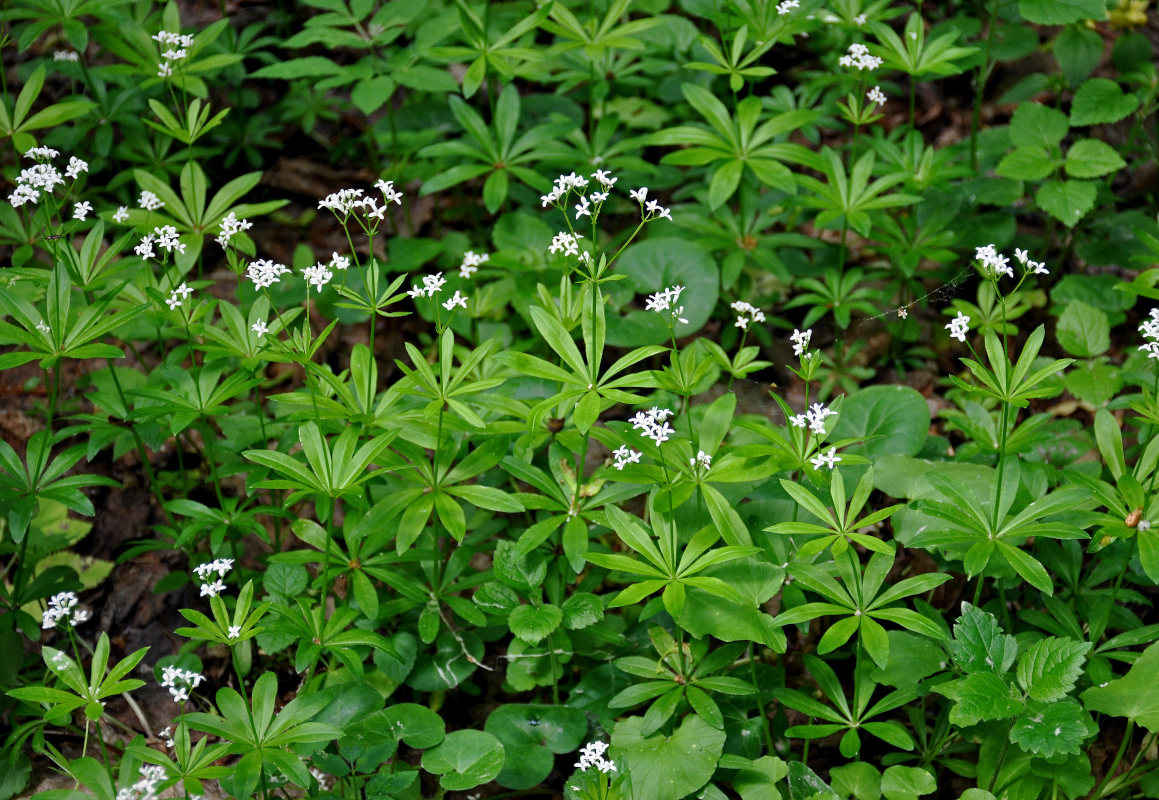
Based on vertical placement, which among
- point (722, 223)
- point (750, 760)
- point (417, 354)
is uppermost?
point (417, 354)

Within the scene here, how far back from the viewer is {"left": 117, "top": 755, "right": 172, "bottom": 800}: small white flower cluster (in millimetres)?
Answer: 2232

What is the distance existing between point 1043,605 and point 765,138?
2097 millimetres

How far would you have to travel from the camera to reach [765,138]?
3994 mm

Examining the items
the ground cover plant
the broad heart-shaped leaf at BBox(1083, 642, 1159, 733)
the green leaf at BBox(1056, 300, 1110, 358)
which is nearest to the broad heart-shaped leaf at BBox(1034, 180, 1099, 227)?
the ground cover plant

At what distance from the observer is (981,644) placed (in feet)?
8.87

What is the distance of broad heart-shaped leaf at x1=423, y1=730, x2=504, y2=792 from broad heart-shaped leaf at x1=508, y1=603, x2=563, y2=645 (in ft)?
1.05

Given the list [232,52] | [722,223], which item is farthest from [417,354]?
[232,52]

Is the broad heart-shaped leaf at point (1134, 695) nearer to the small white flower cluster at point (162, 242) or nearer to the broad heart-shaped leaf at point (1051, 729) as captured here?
the broad heart-shaped leaf at point (1051, 729)

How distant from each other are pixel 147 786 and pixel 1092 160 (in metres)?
4.21

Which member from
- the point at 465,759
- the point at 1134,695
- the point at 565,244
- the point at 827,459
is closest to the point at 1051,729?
the point at 1134,695

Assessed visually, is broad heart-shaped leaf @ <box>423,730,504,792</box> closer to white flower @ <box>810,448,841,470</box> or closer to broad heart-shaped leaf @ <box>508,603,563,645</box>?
broad heart-shaped leaf @ <box>508,603,563,645</box>

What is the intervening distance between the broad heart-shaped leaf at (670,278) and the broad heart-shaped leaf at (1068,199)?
1.41m

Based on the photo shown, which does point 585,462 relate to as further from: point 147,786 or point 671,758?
point 147,786

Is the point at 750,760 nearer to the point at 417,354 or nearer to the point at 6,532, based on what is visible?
the point at 417,354
